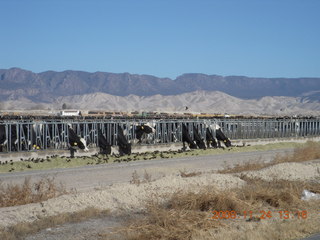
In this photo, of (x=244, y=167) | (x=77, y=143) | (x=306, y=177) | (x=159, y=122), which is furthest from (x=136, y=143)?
(x=306, y=177)

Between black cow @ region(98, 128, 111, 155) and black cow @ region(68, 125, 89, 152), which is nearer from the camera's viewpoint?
black cow @ region(68, 125, 89, 152)

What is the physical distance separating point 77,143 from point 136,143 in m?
5.98

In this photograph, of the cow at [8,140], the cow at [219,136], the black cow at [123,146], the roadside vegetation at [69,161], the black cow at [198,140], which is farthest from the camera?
the cow at [219,136]

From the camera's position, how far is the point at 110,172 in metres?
21.9

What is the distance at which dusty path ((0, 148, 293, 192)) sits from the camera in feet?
Result: 62.1

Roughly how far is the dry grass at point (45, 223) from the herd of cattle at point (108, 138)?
55.2 ft

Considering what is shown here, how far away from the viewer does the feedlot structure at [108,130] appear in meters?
29.5

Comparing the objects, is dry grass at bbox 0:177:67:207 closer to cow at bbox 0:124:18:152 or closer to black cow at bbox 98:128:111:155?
cow at bbox 0:124:18:152

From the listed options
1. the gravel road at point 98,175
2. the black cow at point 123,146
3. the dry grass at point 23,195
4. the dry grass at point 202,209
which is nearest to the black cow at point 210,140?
the gravel road at point 98,175

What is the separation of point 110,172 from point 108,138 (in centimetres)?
1238

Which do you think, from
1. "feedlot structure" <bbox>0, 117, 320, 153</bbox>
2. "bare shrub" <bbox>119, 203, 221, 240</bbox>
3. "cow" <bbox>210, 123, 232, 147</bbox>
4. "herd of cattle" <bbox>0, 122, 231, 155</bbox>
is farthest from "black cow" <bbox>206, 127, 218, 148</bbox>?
"bare shrub" <bbox>119, 203, 221, 240</bbox>

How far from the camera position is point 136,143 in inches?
1393

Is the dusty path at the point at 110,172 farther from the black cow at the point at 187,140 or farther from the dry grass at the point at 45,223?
the black cow at the point at 187,140

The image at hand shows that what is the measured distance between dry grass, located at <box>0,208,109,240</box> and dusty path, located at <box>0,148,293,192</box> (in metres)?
4.39
